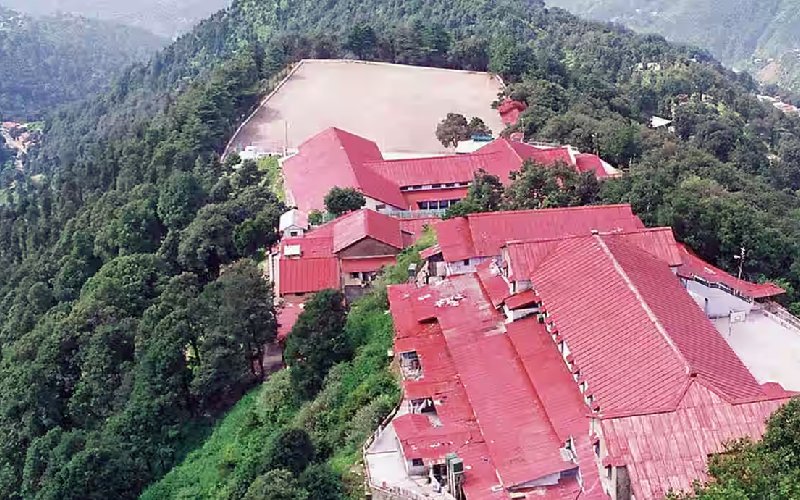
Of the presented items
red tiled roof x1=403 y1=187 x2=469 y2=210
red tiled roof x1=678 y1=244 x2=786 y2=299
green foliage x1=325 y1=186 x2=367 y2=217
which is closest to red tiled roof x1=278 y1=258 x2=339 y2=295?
green foliage x1=325 y1=186 x2=367 y2=217

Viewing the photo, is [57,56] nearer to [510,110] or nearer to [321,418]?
[510,110]

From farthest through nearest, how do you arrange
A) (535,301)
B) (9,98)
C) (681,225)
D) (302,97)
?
(9,98) → (302,97) → (681,225) → (535,301)

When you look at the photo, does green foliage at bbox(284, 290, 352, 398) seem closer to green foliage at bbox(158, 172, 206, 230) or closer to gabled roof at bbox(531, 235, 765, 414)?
gabled roof at bbox(531, 235, 765, 414)

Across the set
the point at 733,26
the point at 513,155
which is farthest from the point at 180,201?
the point at 733,26

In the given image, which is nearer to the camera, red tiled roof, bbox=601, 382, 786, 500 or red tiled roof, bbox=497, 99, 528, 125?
red tiled roof, bbox=601, 382, 786, 500

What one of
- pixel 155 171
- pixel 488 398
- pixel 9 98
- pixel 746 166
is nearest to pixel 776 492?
pixel 488 398

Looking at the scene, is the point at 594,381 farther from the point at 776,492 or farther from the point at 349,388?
the point at 349,388
